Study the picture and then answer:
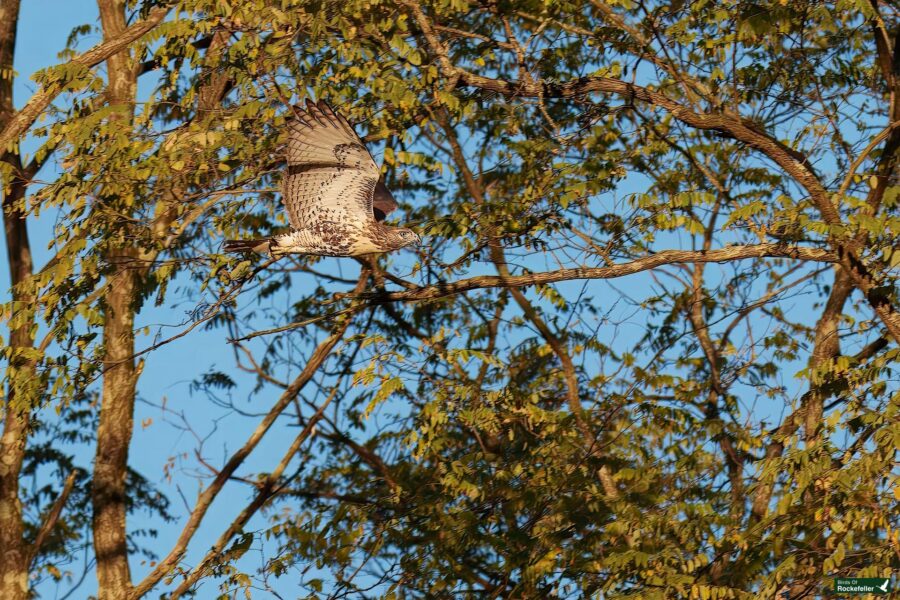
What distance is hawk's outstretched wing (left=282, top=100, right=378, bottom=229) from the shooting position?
570 centimetres

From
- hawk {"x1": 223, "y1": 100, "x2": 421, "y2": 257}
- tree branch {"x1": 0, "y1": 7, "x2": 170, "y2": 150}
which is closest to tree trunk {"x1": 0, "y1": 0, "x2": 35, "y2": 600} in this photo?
tree branch {"x1": 0, "y1": 7, "x2": 170, "y2": 150}

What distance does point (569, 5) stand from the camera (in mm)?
7570

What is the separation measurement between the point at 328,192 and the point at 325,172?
0.12 m

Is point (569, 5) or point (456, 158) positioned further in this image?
point (456, 158)

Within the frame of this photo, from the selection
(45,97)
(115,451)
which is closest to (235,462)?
(115,451)

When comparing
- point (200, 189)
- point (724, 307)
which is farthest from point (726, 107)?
point (200, 189)

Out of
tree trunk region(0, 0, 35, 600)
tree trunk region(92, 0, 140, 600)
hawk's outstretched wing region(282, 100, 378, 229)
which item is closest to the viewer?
hawk's outstretched wing region(282, 100, 378, 229)

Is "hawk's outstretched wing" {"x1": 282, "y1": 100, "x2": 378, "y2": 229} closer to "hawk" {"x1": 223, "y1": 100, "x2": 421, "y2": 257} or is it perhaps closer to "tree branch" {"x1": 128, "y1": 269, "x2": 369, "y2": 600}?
"hawk" {"x1": 223, "y1": 100, "x2": 421, "y2": 257}

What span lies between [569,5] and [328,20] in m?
1.52

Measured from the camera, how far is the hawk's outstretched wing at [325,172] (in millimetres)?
5703

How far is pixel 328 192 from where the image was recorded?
5.89 metres

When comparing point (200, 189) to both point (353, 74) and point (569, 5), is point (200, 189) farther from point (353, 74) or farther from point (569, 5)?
point (569, 5)
